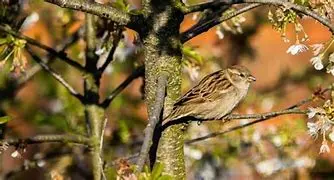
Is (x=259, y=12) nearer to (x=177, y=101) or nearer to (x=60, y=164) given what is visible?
(x=60, y=164)

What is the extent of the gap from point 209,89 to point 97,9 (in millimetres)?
928

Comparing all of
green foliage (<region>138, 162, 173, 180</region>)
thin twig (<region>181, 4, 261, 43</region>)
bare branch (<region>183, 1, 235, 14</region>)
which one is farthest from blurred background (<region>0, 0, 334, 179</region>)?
green foliage (<region>138, 162, 173, 180</region>)

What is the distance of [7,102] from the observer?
3795 millimetres

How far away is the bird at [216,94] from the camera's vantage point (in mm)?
2662

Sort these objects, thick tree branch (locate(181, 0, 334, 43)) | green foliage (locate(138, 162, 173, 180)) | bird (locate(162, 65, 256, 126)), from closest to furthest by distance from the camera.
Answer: green foliage (locate(138, 162, 173, 180))
thick tree branch (locate(181, 0, 334, 43))
bird (locate(162, 65, 256, 126))

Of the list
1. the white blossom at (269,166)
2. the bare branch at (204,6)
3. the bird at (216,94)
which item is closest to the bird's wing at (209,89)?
the bird at (216,94)

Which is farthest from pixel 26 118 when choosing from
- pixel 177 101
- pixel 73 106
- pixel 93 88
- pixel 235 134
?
pixel 177 101

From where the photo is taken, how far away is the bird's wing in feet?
8.84

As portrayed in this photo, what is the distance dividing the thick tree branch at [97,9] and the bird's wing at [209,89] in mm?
472

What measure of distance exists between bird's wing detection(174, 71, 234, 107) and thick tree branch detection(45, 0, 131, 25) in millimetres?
472

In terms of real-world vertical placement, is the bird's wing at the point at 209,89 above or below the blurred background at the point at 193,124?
above

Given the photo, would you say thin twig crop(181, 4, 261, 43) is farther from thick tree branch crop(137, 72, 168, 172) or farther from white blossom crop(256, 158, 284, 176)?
white blossom crop(256, 158, 284, 176)

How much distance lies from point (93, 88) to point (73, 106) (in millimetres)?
1013

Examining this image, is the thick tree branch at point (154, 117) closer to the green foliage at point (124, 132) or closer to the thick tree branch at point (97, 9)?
the thick tree branch at point (97, 9)
